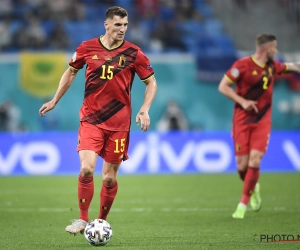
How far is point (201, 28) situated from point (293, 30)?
2.89 m

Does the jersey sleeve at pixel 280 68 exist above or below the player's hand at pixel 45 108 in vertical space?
above

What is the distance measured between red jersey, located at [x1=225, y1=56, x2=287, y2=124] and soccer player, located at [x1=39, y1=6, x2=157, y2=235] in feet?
9.41

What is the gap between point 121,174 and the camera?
61.4 ft

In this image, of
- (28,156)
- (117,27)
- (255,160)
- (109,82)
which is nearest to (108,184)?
(109,82)

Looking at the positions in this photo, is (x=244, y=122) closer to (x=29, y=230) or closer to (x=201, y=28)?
(x=29, y=230)

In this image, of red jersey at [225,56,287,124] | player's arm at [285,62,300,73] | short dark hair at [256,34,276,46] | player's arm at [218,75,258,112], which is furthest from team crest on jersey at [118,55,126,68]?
player's arm at [285,62,300,73]

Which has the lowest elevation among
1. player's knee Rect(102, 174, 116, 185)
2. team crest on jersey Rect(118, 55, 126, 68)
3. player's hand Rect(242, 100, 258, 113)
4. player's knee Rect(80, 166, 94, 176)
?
player's knee Rect(102, 174, 116, 185)

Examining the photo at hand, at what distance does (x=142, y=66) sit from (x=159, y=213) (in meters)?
3.27

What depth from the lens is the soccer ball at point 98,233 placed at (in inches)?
295

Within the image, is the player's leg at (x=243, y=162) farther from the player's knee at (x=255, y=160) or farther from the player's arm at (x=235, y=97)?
the player's arm at (x=235, y=97)

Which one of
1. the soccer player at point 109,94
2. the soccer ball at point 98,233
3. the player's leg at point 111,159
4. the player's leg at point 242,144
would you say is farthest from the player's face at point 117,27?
the player's leg at point 242,144

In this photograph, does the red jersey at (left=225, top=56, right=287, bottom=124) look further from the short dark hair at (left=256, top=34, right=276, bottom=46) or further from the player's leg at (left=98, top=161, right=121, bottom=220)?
the player's leg at (left=98, top=161, right=121, bottom=220)

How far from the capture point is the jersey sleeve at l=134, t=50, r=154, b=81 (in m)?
8.22

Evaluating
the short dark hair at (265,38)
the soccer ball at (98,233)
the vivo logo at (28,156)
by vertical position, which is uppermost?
the short dark hair at (265,38)
